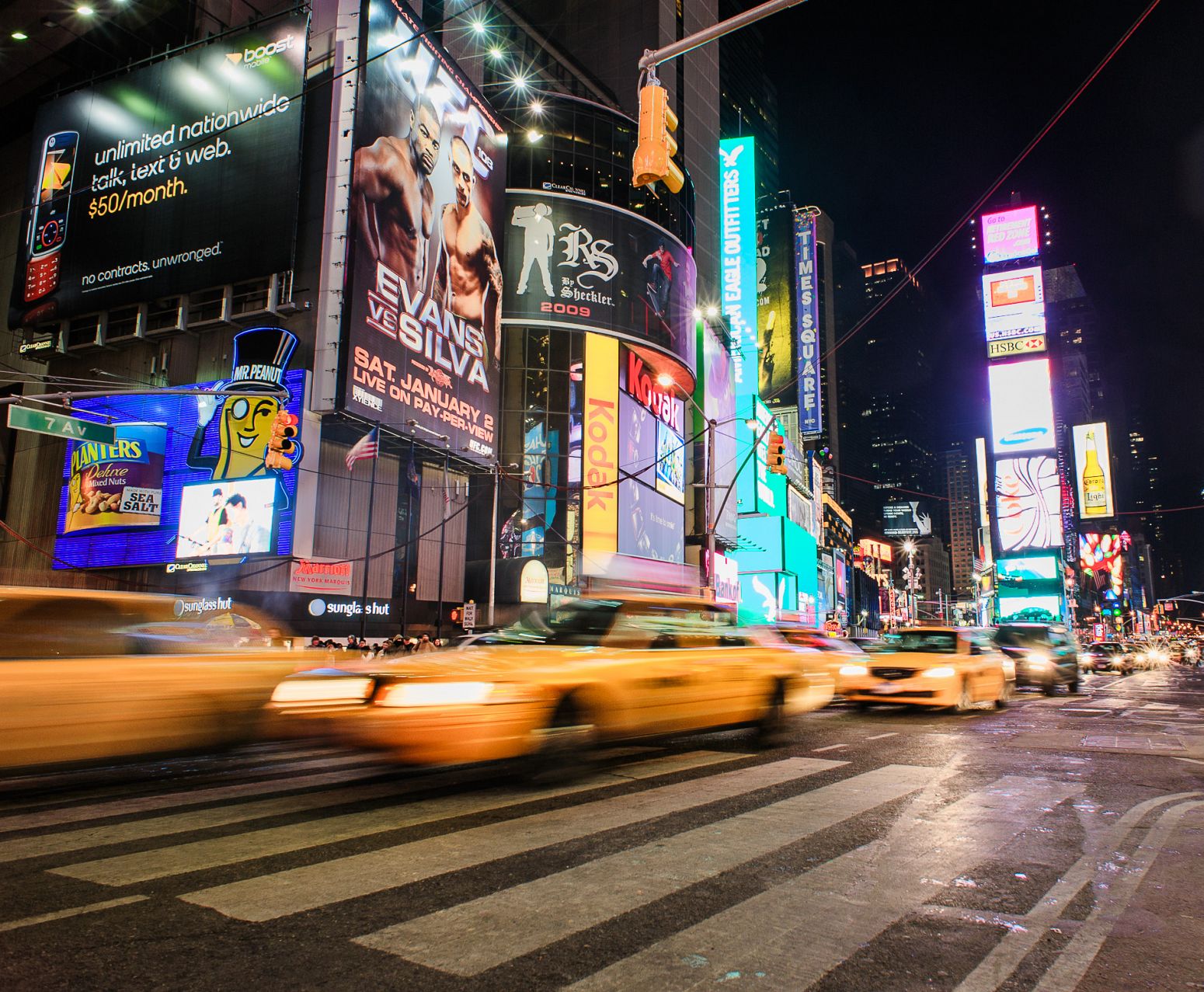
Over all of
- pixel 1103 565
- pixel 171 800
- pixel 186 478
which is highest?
pixel 1103 565

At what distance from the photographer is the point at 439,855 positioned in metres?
4.90

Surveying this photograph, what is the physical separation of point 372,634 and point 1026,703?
23.8 metres

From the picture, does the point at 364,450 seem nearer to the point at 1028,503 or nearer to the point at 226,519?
the point at 226,519

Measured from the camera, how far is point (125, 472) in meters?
31.3

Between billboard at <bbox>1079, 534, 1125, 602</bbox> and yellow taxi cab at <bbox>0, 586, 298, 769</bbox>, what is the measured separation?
140657mm

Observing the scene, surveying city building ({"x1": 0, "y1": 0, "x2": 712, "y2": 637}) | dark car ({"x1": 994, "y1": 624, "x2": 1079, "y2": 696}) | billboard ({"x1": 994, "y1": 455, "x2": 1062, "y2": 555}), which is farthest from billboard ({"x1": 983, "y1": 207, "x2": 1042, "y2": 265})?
dark car ({"x1": 994, "y1": 624, "x2": 1079, "y2": 696})

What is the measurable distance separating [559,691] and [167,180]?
32.3 m

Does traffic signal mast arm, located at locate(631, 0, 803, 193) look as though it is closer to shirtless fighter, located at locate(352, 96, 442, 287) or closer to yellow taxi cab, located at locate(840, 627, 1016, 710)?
yellow taxi cab, located at locate(840, 627, 1016, 710)

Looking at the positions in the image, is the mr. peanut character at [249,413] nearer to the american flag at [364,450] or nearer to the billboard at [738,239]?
the american flag at [364,450]

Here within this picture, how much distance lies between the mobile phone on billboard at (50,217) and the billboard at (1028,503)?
8465cm

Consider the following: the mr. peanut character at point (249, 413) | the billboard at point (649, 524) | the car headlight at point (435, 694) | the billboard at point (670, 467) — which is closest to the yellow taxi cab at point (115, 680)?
the car headlight at point (435, 694)

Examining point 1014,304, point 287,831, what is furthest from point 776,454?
point 1014,304

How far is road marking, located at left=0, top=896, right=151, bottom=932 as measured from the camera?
3672mm

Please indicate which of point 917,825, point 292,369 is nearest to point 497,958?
point 917,825
